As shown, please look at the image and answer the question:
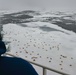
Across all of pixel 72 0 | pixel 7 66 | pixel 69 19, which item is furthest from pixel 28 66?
pixel 72 0

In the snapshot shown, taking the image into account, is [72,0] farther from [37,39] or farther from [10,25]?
[37,39]

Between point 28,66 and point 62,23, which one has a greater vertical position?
point 28,66

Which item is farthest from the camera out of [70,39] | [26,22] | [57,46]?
[26,22]

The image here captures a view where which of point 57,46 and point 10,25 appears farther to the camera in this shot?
point 10,25

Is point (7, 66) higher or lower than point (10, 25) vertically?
higher

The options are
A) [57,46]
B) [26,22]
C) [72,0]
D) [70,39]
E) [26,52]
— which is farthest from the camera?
[72,0]

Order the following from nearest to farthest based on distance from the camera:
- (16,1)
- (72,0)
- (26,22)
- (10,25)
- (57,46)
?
(57,46) < (10,25) < (26,22) < (72,0) < (16,1)

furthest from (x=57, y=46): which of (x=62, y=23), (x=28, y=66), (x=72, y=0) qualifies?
(x=72, y=0)

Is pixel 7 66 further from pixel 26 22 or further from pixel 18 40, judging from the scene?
pixel 26 22

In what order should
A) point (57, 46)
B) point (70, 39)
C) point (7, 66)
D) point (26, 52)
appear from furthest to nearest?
point (70, 39) < point (57, 46) < point (26, 52) < point (7, 66)
